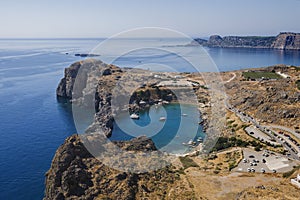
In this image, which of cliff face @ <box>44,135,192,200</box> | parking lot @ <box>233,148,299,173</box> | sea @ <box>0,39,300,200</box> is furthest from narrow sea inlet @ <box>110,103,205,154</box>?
cliff face @ <box>44,135,192,200</box>

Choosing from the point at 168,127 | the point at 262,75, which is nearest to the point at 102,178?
the point at 168,127

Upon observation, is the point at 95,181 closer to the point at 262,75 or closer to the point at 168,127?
the point at 168,127

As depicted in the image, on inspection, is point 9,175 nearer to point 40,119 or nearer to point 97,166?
point 97,166

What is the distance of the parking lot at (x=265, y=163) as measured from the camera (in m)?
38.0

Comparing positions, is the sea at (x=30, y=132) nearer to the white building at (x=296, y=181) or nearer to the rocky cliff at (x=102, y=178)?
the rocky cliff at (x=102, y=178)

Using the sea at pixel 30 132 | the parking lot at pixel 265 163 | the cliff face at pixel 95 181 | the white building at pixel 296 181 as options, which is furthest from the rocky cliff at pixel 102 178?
the white building at pixel 296 181

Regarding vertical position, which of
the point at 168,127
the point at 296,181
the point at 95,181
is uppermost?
the point at 296,181

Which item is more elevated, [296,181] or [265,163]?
[296,181]

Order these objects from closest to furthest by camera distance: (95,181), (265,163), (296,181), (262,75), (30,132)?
(296,181)
(95,181)
(265,163)
(30,132)
(262,75)

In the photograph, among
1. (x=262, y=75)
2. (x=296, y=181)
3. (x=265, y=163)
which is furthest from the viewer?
(x=262, y=75)

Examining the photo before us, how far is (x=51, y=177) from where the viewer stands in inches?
1293

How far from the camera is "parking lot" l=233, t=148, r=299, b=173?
38.0 metres

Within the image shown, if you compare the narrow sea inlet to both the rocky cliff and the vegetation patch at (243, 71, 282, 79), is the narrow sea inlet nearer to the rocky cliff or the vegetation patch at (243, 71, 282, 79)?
the rocky cliff

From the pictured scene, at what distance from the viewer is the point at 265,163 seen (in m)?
40.5
